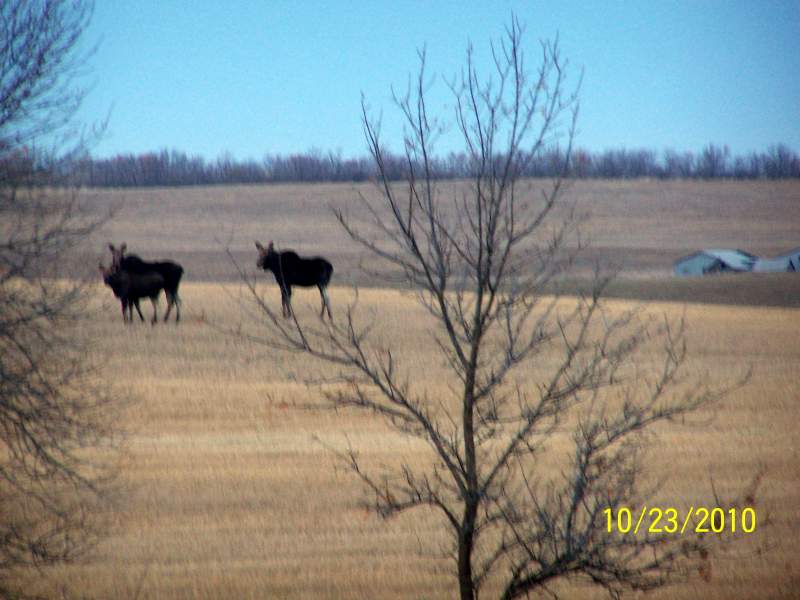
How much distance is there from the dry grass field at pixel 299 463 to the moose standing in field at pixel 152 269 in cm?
100

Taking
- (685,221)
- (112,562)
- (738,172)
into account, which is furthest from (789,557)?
(738,172)

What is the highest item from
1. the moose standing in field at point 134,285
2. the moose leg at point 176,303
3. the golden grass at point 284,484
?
the moose standing in field at point 134,285

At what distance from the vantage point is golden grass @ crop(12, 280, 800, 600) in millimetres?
13203

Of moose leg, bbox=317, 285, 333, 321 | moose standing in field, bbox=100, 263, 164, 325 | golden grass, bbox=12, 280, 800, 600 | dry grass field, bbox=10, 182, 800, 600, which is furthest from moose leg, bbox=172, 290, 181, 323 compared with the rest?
moose leg, bbox=317, 285, 333, 321

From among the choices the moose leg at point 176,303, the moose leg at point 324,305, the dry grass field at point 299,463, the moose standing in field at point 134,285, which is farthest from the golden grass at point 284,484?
the moose leg at point 176,303

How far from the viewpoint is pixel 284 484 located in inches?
688

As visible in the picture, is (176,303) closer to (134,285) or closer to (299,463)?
(134,285)

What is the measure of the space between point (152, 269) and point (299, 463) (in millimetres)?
14175

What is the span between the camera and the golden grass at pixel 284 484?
13.2 metres

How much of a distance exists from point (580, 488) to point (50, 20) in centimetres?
761

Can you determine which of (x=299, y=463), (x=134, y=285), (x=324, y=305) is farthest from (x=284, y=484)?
(x=134, y=285)

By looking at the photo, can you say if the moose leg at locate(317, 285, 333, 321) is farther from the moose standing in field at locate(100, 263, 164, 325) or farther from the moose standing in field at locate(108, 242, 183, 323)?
the moose standing in field at locate(100, 263, 164, 325)

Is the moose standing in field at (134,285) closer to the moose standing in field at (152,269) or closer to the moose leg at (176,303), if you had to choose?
the moose standing in field at (152,269)

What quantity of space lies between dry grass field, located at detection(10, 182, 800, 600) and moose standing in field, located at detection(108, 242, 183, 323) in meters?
1.00
